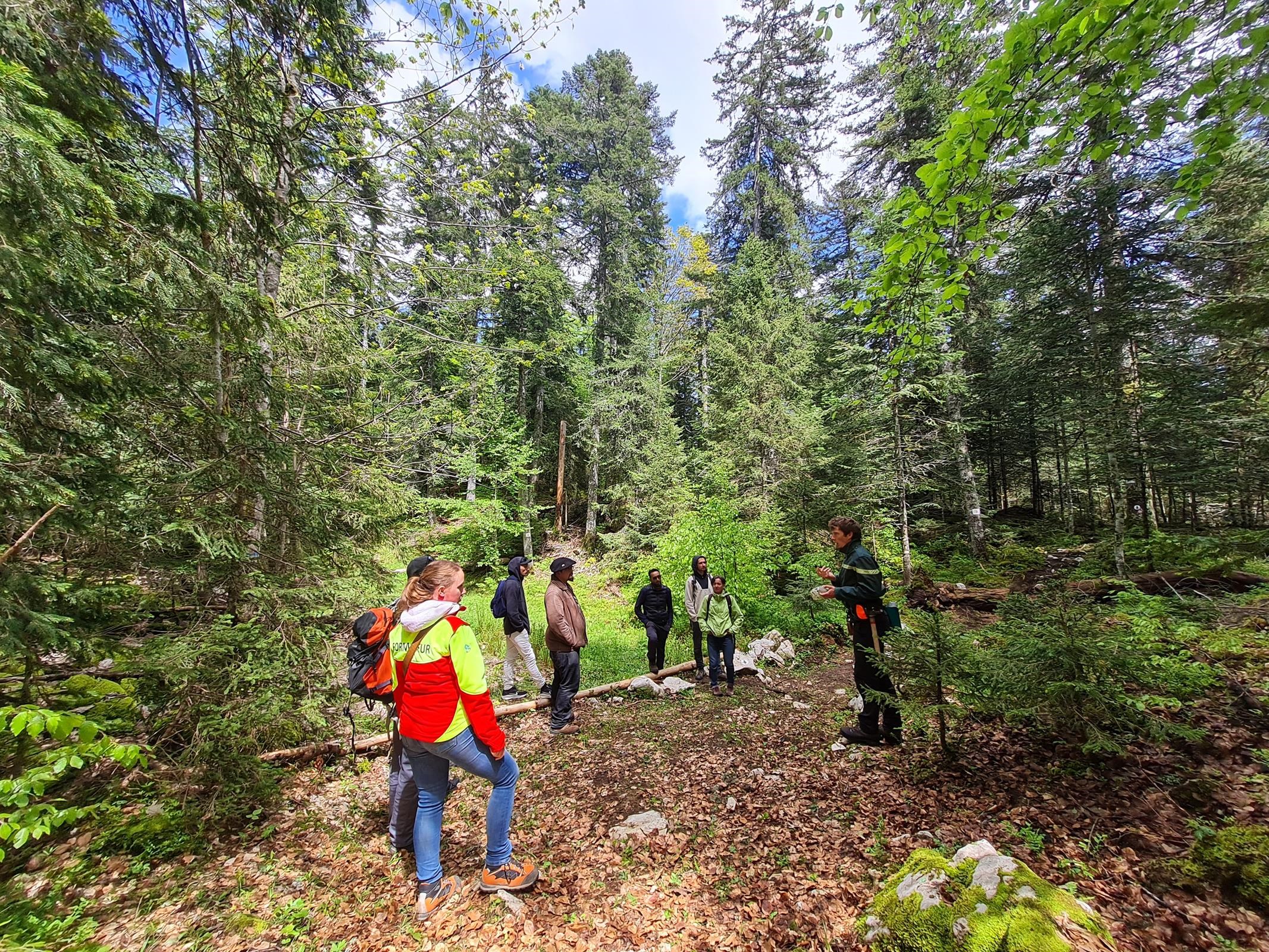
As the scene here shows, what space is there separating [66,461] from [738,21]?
2628 cm

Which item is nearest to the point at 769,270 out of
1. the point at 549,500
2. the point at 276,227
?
the point at 549,500

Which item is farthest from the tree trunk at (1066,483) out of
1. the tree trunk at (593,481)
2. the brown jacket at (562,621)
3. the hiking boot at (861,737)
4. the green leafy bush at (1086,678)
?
the brown jacket at (562,621)

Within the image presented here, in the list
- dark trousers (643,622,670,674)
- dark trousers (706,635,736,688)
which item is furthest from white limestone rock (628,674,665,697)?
dark trousers (706,635,736,688)

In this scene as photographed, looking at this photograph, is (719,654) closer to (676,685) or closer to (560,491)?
(676,685)

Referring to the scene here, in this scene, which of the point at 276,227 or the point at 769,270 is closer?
the point at 276,227

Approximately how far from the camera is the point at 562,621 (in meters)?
6.11

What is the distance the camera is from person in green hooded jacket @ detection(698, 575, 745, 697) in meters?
7.61

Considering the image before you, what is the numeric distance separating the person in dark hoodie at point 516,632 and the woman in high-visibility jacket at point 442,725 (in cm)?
364

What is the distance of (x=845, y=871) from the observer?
10.3 ft

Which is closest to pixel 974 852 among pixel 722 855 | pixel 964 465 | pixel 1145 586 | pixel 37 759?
pixel 722 855

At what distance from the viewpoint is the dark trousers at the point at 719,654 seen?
7.59 meters

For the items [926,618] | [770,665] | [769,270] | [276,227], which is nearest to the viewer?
[926,618]

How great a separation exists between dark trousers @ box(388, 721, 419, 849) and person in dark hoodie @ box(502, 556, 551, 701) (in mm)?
3038

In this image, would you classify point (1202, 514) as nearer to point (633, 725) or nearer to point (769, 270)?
point (769, 270)
